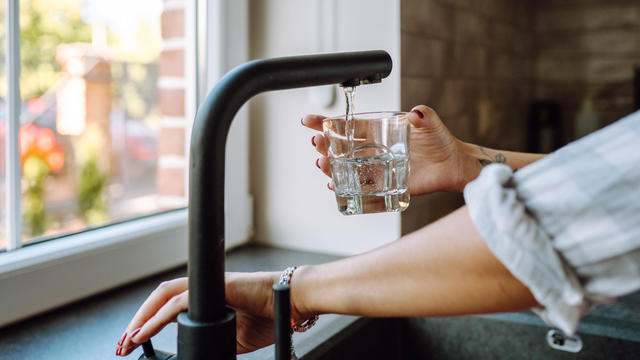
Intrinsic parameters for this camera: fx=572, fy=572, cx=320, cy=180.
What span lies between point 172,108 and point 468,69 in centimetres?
74

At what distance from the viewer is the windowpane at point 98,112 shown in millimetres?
1239

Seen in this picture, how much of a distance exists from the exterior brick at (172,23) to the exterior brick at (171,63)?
0.04 meters

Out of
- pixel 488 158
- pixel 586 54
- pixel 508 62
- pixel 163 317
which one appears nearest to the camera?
pixel 163 317

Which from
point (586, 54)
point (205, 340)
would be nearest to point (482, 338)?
point (205, 340)

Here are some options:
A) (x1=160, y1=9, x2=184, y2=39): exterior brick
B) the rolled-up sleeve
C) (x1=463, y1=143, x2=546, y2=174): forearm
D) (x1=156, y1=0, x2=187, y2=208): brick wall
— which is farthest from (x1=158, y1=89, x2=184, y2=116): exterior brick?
the rolled-up sleeve

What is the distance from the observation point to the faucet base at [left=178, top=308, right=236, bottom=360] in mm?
454

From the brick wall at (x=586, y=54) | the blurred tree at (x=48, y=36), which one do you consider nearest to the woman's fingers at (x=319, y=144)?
the blurred tree at (x=48, y=36)

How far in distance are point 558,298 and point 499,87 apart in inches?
55.2

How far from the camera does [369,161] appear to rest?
0.65 metres

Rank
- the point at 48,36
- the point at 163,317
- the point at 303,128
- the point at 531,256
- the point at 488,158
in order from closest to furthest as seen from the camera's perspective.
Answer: the point at 531,256 < the point at 163,317 < the point at 488,158 < the point at 303,128 < the point at 48,36

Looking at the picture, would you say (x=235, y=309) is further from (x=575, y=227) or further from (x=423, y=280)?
(x=575, y=227)

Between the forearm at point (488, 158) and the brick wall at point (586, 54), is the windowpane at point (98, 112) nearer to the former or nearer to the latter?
the forearm at point (488, 158)

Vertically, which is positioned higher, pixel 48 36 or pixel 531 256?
pixel 48 36

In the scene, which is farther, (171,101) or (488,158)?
(171,101)
